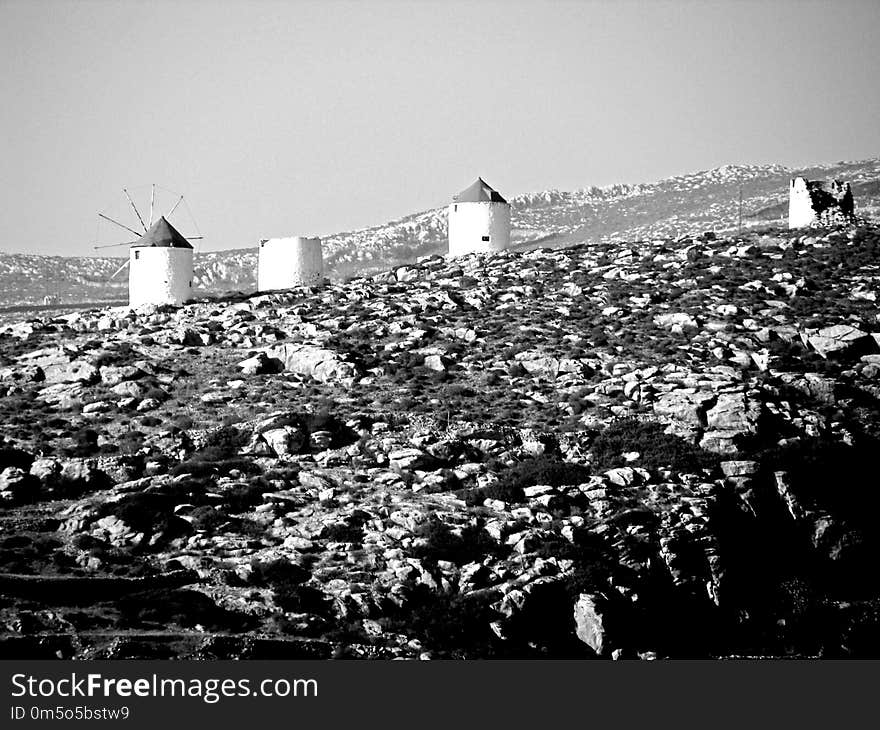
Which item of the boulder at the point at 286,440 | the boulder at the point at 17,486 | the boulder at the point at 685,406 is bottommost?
the boulder at the point at 17,486

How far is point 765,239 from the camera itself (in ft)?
187

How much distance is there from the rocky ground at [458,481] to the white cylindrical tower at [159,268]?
5697 mm

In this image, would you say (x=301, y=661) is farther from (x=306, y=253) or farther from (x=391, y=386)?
(x=306, y=253)

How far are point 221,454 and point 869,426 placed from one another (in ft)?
60.3

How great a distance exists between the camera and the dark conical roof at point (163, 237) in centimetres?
5419

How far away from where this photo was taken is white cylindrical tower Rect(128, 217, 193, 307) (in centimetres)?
5412

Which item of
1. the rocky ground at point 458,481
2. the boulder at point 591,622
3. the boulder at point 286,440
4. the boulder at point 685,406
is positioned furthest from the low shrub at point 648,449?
the boulder at point 286,440

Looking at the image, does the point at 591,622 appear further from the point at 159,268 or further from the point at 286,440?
the point at 159,268

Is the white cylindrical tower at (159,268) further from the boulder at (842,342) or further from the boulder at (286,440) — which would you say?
the boulder at (842,342)

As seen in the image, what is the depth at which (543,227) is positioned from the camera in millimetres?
115375

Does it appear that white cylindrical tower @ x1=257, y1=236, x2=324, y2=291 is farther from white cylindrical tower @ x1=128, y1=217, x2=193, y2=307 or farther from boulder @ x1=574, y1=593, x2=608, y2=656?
boulder @ x1=574, y1=593, x2=608, y2=656

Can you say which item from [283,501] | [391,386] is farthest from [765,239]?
[283,501]

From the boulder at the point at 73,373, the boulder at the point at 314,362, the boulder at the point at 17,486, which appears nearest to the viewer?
the boulder at the point at 17,486

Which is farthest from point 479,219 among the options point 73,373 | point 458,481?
point 458,481
